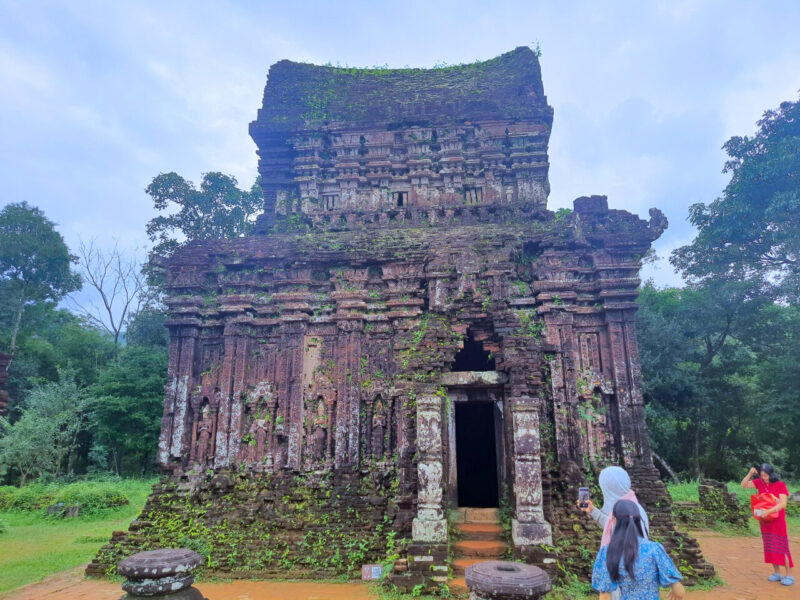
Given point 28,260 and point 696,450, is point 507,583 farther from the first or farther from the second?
point 28,260

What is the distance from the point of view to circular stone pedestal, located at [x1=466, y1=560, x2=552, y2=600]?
464 cm

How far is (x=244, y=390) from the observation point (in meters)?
9.88

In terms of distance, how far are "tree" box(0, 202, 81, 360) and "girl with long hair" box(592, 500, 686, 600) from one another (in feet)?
109

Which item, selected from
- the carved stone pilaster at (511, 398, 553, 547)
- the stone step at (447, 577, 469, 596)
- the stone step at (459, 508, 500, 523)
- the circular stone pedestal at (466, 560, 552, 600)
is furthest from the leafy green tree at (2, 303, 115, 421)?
the circular stone pedestal at (466, 560, 552, 600)

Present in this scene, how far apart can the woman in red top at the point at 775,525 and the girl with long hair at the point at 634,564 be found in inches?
216

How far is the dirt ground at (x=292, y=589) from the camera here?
7055 millimetres

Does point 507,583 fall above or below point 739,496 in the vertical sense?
above

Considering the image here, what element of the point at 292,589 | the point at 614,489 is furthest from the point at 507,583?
the point at 292,589

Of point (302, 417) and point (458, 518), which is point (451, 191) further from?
point (458, 518)

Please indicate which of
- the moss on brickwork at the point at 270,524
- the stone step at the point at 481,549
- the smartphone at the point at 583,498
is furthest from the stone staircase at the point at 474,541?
the smartphone at the point at 583,498

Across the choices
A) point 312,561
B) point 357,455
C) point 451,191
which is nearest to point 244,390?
point 357,455

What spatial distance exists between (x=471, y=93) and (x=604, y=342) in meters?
8.16

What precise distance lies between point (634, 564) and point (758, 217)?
67.6 ft

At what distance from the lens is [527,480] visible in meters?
7.14
